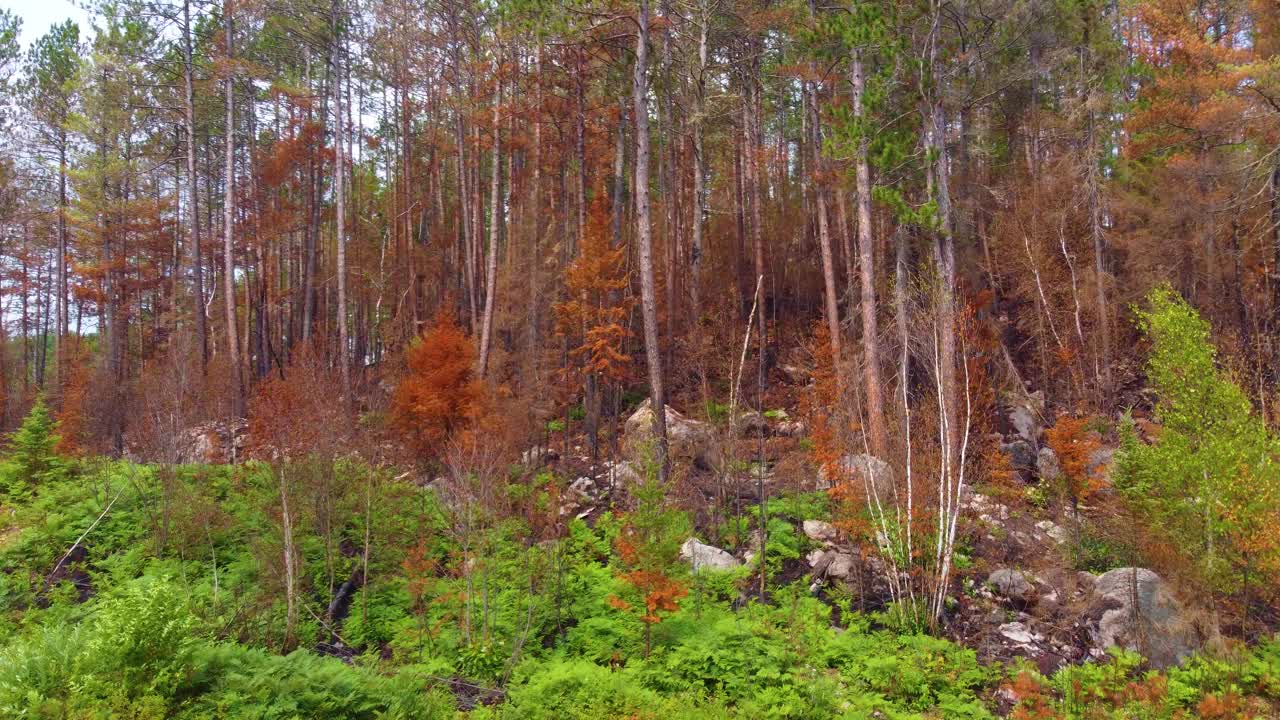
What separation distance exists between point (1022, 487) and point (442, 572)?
12.5 metres

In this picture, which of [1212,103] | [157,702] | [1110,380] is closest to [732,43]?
[1212,103]

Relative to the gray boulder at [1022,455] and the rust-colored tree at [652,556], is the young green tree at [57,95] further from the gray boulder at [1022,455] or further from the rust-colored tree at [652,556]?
the gray boulder at [1022,455]

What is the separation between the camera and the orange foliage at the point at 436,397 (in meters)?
16.2

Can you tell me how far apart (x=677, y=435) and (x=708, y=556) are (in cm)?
501

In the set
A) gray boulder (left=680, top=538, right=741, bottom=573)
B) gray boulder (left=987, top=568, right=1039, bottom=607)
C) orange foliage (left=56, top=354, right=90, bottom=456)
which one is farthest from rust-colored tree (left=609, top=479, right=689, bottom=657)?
orange foliage (left=56, top=354, right=90, bottom=456)

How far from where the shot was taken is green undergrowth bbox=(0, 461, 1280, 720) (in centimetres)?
621

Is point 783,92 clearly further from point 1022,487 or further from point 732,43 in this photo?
point 1022,487

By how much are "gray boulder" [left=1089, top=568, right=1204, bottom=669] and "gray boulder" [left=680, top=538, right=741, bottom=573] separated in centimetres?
544

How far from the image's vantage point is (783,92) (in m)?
28.6

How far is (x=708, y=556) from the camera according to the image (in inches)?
469

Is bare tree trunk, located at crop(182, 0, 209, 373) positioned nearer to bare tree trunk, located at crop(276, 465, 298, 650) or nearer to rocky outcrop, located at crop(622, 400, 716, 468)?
bare tree trunk, located at crop(276, 465, 298, 650)

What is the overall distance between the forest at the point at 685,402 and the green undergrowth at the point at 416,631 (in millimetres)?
68

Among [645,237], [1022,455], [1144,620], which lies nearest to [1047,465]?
[1022,455]

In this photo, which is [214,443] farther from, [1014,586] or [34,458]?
[1014,586]
